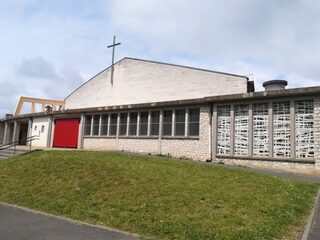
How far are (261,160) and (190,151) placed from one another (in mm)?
4116

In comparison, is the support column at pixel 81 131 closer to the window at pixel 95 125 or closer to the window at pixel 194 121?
the window at pixel 95 125

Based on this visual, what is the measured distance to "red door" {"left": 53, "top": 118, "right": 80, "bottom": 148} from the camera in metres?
25.5

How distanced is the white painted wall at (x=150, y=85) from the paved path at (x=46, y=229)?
15388mm

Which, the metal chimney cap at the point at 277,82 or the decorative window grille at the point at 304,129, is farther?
the metal chimney cap at the point at 277,82

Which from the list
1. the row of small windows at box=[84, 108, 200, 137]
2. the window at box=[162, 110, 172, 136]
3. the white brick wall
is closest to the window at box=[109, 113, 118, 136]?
the row of small windows at box=[84, 108, 200, 137]

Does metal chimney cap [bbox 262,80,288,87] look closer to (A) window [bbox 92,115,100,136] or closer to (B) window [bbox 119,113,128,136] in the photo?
(B) window [bbox 119,113,128,136]

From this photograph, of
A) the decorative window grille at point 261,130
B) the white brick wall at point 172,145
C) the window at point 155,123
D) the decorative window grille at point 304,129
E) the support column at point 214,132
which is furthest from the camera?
the window at point 155,123

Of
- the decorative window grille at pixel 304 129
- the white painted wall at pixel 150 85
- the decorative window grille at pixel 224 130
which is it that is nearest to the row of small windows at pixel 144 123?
the decorative window grille at pixel 224 130

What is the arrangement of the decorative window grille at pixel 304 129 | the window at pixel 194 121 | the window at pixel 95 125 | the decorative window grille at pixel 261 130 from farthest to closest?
the window at pixel 95 125 → the window at pixel 194 121 → the decorative window grille at pixel 261 130 → the decorative window grille at pixel 304 129

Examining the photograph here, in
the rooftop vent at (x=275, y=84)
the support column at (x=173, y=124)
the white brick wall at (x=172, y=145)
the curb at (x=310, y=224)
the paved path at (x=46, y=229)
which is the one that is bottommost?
the paved path at (x=46, y=229)

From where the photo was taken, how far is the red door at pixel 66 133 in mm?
25531

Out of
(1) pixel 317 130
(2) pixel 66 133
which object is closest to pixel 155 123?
(1) pixel 317 130

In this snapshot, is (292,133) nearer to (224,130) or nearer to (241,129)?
(241,129)

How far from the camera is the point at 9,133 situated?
123 ft
